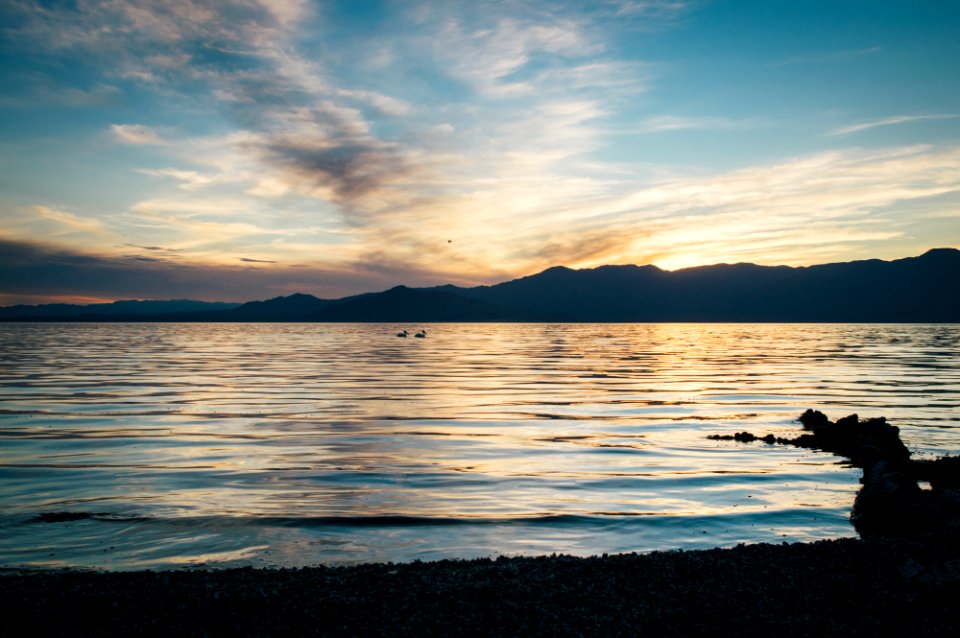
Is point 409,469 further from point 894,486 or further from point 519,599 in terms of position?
point 894,486

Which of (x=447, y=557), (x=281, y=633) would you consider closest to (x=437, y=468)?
(x=447, y=557)

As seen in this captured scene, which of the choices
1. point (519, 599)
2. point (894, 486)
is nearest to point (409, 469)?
point (519, 599)

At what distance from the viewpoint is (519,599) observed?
786 cm

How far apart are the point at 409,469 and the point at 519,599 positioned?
9.10 metres

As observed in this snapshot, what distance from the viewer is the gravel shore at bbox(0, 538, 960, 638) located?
717 cm

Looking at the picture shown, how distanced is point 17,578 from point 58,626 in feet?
7.41

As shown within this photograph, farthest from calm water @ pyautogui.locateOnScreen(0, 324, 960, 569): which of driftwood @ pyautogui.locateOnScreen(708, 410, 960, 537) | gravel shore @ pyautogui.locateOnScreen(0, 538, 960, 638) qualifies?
gravel shore @ pyautogui.locateOnScreen(0, 538, 960, 638)

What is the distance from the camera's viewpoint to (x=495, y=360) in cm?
6188

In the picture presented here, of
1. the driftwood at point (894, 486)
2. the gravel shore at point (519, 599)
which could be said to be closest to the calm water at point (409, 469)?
the driftwood at point (894, 486)

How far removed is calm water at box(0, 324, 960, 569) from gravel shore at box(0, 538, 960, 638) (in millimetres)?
1548

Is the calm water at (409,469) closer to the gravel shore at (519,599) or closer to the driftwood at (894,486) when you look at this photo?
the driftwood at (894,486)

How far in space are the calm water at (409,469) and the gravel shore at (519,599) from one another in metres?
1.55

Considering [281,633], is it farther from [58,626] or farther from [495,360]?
[495,360]

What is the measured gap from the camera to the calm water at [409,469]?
11.2 meters
